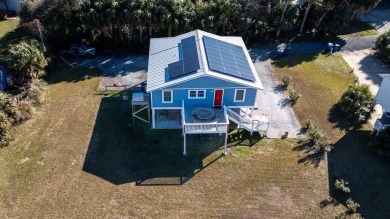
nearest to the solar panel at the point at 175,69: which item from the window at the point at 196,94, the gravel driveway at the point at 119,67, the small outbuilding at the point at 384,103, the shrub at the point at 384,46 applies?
the window at the point at 196,94

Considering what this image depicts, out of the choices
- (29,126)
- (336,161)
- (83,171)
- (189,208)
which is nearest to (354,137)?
(336,161)

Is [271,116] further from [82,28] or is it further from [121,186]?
[82,28]

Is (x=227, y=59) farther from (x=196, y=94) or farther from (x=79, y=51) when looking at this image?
(x=79, y=51)

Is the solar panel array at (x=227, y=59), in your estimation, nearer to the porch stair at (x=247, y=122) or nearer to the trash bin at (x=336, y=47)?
the porch stair at (x=247, y=122)

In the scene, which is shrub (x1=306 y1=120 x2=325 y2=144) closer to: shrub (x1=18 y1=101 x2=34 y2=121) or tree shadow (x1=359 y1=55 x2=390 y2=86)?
tree shadow (x1=359 y1=55 x2=390 y2=86)

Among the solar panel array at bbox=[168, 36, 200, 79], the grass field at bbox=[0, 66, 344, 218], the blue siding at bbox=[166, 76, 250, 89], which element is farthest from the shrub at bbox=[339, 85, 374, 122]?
the solar panel array at bbox=[168, 36, 200, 79]

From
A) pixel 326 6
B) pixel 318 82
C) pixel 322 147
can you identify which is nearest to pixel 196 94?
pixel 322 147
